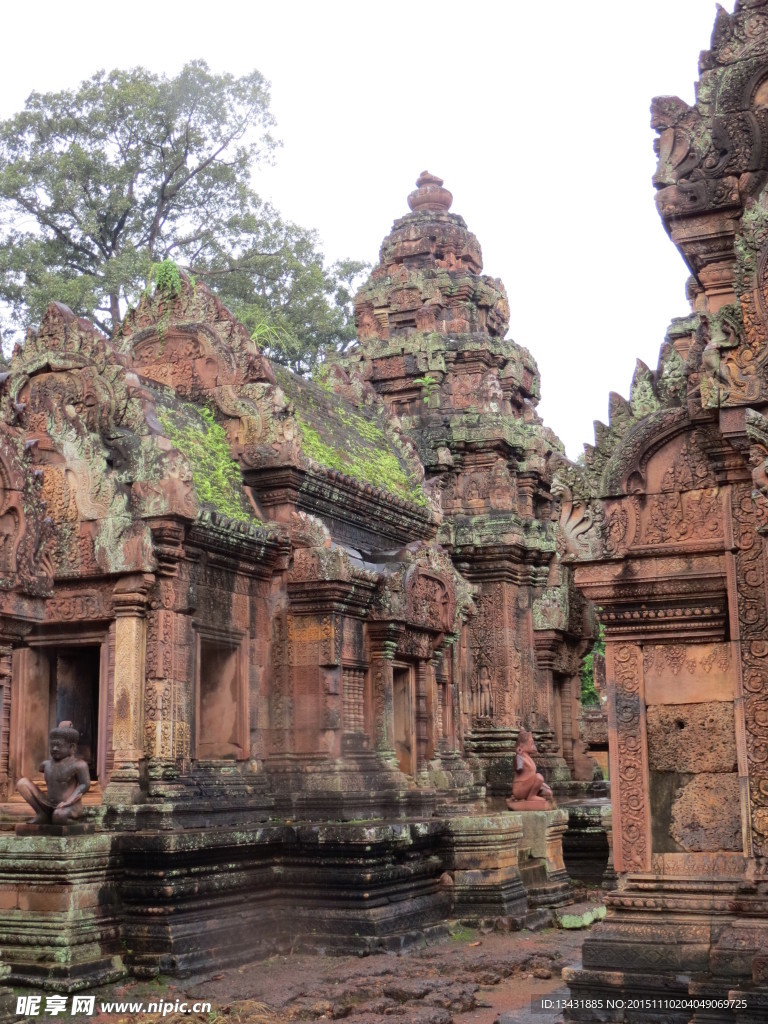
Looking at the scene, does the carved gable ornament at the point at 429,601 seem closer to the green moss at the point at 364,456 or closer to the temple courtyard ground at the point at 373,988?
the green moss at the point at 364,456

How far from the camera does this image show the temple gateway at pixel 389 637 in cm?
751

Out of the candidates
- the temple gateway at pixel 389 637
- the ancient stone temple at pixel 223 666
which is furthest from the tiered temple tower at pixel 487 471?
the ancient stone temple at pixel 223 666

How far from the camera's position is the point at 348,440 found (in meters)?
15.7

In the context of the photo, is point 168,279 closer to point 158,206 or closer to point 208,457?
point 208,457

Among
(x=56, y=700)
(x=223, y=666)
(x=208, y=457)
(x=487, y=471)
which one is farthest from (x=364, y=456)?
(x=56, y=700)

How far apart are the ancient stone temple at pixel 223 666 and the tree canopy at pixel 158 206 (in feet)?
41.8

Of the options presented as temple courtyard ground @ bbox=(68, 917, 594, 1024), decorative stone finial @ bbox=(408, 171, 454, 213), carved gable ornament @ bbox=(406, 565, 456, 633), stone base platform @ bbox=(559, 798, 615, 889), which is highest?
decorative stone finial @ bbox=(408, 171, 454, 213)

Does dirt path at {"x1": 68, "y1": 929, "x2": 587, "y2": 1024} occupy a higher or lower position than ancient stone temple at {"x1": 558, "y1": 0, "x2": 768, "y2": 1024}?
lower

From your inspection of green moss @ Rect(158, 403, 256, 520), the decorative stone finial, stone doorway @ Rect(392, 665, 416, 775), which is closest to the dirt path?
stone doorway @ Rect(392, 665, 416, 775)

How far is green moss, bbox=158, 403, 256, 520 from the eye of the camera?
499 inches

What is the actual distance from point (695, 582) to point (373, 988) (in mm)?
4883

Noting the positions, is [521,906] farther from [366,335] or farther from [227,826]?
[366,335]

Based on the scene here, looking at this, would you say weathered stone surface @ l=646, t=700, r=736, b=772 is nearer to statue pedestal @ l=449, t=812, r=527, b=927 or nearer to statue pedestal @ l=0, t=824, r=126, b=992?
statue pedestal @ l=0, t=824, r=126, b=992

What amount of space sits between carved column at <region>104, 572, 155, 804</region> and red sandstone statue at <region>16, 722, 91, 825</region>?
0.47 m
